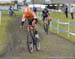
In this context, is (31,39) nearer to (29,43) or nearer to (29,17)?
(29,43)

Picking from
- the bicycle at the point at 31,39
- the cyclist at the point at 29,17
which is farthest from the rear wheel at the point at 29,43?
the cyclist at the point at 29,17

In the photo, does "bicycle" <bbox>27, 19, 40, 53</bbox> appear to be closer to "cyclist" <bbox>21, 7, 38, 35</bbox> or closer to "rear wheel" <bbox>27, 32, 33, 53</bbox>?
"rear wheel" <bbox>27, 32, 33, 53</bbox>

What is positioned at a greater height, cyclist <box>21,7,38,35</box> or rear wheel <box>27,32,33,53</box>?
cyclist <box>21,7,38,35</box>

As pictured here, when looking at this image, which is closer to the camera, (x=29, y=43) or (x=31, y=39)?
(x=29, y=43)

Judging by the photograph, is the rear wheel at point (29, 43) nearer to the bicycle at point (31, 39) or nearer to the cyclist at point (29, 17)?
the bicycle at point (31, 39)

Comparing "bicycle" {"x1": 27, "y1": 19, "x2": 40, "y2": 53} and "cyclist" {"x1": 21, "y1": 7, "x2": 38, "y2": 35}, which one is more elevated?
"cyclist" {"x1": 21, "y1": 7, "x2": 38, "y2": 35}

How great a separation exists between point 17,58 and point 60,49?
129 inches

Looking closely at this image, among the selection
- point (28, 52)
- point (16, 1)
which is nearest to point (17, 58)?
point (28, 52)

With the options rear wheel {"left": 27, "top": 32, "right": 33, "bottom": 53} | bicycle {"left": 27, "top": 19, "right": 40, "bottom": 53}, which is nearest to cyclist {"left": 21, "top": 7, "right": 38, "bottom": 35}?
bicycle {"left": 27, "top": 19, "right": 40, "bottom": 53}

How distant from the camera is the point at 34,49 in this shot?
1450 centimetres

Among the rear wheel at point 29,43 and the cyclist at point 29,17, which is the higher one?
the cyclist at point 29,17

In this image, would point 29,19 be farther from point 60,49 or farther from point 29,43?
point 60,49

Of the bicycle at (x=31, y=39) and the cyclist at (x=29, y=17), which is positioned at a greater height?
the cyclist at (x=29, y=17)

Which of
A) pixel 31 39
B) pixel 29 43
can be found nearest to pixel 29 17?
pixel 31 39
